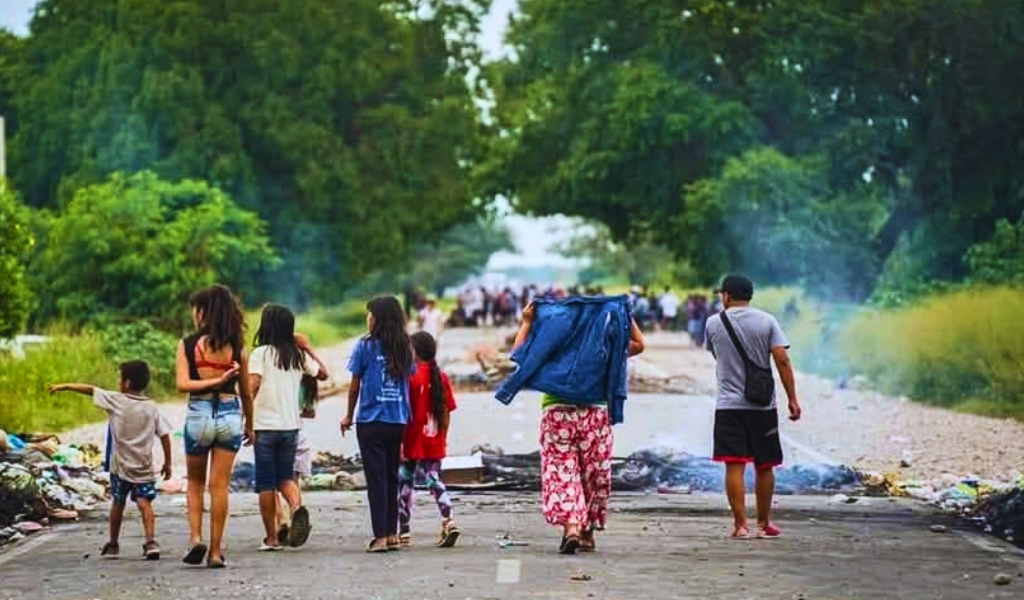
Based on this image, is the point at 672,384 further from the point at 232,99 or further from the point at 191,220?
the point at 232,99

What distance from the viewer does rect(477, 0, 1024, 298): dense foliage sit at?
51.2 meters

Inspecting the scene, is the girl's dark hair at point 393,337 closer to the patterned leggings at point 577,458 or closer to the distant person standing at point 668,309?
the patterned leggings at point 577,458

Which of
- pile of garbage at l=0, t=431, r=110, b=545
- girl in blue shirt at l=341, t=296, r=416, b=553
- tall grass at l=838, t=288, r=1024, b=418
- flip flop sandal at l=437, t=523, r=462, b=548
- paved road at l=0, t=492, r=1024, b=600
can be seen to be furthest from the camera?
tall grass at l=838, t=288, r=1024, b=418

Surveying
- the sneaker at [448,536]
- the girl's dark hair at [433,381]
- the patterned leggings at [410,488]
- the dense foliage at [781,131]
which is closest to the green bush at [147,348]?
the dense foliage at [781,131]

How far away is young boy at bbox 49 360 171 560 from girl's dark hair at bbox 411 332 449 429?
177 centimetres

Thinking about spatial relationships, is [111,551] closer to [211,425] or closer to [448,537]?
[211,425]

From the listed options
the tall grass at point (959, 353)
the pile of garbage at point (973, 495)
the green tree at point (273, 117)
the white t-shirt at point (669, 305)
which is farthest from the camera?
the white t-shirt at point (669, 305)

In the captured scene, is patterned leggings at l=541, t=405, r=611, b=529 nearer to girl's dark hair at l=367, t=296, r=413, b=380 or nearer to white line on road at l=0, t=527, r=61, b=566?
girl's dark hair at l=367, t=296, r=413, b=380

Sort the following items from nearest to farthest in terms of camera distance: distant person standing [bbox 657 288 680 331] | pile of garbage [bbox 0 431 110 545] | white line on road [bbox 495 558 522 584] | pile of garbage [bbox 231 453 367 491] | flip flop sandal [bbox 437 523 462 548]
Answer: white line on road [bbox 495 558 522 584]
flip flop sandal [bbox 437 523 462 548]
pile of garbage [bbox 0 431 110 545]
pile of garbage [bbox 231 453 367 491]
distant person standing [bbox 657 288 680 331]

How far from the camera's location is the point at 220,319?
1323 cm

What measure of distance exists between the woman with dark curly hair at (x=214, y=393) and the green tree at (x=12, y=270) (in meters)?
19.8

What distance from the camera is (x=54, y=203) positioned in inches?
2886

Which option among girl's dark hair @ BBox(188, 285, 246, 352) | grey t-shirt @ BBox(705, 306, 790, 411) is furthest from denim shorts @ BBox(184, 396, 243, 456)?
grey t-shirt @ BBox(705, 306, 790, 411)

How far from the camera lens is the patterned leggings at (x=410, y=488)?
14.4m
